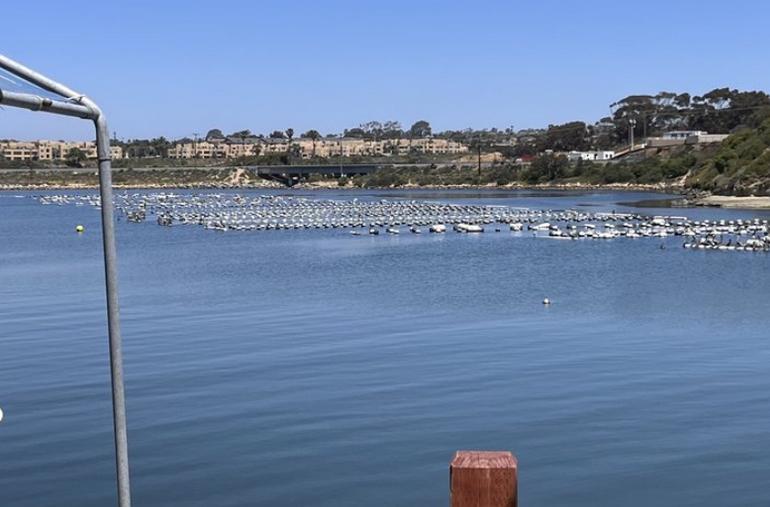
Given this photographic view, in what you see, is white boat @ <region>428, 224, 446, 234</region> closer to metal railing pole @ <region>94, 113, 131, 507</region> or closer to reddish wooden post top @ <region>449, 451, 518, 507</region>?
metal railing pole @ <region>94, 113, 131, 507</region>

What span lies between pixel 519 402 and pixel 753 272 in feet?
100

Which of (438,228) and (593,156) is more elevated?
(593,156)

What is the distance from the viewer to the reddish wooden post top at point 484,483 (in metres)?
3.86

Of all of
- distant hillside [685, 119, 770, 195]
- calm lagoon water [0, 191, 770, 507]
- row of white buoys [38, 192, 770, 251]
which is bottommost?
row of white buoys [38, 192, 770, 251]

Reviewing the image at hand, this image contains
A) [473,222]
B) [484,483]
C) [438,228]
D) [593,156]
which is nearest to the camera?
[484,483]

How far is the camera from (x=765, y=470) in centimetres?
1633

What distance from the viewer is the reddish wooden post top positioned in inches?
152

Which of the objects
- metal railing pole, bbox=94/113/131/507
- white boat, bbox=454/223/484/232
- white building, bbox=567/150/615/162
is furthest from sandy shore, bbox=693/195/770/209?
metal railing pole, bbox=94/113/131/507

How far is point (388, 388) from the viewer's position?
866 inches

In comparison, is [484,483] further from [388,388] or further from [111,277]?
[388,388]

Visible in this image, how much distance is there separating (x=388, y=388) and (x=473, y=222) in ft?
205

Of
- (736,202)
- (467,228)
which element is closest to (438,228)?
(467,228)

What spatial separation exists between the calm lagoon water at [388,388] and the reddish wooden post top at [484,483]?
446 inches

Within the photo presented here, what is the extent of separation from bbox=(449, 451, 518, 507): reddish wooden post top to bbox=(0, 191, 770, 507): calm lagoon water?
11339 mm
